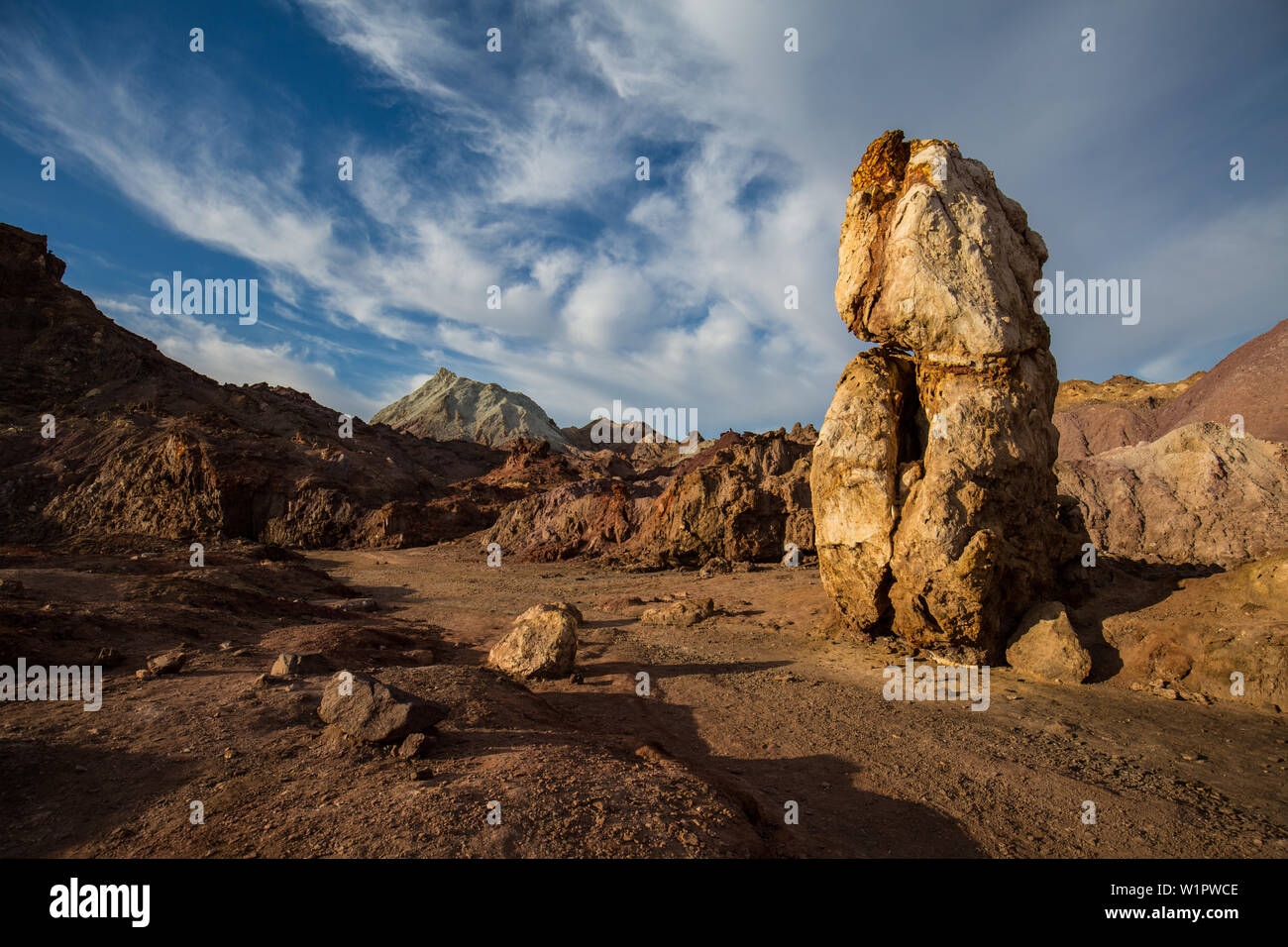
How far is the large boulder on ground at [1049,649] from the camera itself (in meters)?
7.03

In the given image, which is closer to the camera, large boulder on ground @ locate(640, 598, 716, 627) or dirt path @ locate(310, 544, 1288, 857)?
dirt path @ locate(310, 544, 1288, 857)

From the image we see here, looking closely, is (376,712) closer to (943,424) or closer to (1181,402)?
(943,424)

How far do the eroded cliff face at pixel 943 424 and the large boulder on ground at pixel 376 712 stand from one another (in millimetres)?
6358

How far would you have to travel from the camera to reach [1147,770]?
4859 mm

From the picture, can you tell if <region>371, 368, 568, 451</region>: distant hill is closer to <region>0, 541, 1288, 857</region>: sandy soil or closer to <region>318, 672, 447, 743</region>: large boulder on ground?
<region>0, 541, 1288, 857</region>: sandy soil

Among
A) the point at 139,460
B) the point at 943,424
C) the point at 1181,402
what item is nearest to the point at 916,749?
the point at 943,424

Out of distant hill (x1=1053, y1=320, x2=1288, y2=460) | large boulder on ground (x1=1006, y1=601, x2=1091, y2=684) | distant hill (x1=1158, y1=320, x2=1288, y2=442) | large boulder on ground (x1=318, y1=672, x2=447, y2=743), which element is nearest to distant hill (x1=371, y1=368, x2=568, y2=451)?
distant hill (x1=1053, y1=320, x2=1288, y2=460)

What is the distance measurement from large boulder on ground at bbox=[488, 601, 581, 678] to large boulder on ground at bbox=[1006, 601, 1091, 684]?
5.75 metres

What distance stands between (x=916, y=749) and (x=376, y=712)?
456 centimetres

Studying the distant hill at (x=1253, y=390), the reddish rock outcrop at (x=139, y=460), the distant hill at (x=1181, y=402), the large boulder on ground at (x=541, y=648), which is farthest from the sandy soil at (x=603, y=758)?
the distant hill at (x=1253, y=390)

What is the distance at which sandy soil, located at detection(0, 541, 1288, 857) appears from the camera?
9.82 ft

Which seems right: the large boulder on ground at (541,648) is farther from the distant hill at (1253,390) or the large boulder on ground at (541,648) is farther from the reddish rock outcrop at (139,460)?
the distant hill at (1253,390)

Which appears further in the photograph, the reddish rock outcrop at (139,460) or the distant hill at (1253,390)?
the reddish rock outcrop at (139,460)

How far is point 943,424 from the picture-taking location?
8.00 metres
